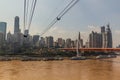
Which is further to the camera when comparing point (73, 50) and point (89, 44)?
→ point (89, 44)

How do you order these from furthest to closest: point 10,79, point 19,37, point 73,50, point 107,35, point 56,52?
point 107,35, point 19,37, point 73,50, point 56,52, point 10,79

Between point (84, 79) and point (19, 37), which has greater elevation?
point (19, 37)

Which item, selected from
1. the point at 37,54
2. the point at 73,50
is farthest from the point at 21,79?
the point at 73,50

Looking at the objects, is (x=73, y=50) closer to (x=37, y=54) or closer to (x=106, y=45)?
(x=37, y=54)

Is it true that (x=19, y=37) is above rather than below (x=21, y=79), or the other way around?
above

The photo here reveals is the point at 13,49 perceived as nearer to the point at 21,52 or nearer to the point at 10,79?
the point at 21,52

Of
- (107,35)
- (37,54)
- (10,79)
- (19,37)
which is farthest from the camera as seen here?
(107,35)

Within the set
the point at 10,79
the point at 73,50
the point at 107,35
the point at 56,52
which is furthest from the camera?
the point at 107,35

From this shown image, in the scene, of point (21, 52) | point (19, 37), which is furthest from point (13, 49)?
point (19, 37)

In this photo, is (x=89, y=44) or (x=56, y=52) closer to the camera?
(x=56, y=52)
